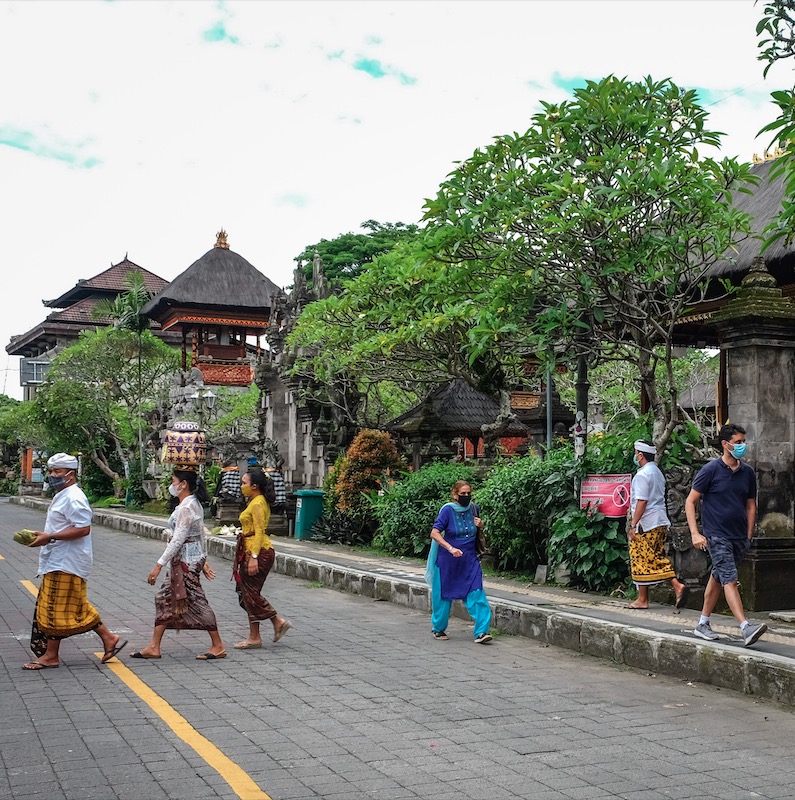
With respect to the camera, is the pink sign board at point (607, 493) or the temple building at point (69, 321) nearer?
the pink sign board at point (607, 493)

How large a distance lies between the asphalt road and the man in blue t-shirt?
963 mm

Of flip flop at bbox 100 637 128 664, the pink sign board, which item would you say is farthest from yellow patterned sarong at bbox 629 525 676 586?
flip flop at bbox 100 637 128 664

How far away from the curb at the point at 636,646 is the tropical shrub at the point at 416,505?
3600mm

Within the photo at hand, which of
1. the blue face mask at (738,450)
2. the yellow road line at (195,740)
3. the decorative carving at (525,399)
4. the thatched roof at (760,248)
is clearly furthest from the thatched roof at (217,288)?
the yellow road line at (195,740)

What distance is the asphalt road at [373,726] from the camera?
5398 millimetres

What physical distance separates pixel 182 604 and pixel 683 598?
5.35 metres

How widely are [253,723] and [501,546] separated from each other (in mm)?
8319

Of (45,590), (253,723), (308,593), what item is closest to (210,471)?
(308,593)

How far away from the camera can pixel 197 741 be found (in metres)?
6.15

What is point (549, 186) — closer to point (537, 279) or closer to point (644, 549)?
point (537, 279)

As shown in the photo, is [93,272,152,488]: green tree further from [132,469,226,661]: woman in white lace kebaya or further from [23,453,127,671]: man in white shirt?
[23,453,127,671]: man in white shirt

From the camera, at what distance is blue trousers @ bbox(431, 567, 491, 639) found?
1017 cm

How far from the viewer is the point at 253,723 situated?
262 inches

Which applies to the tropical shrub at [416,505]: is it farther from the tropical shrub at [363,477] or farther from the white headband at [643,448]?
the white headband at [643,448]
